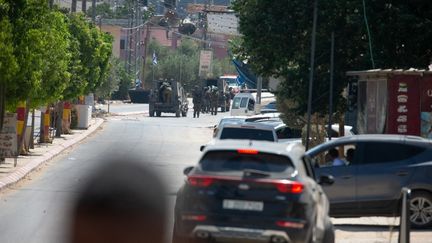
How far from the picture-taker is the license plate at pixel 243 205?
44.1 ft

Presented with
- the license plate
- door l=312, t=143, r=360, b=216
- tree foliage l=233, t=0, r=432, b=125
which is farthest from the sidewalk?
the license plate

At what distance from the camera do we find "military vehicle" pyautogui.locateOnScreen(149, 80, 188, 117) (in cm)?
7606

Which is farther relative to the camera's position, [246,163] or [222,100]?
[222,100]

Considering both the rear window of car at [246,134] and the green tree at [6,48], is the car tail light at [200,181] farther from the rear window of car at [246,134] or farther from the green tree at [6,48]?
the green tree at [6,48]

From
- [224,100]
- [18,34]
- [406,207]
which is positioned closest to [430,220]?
[406,207]

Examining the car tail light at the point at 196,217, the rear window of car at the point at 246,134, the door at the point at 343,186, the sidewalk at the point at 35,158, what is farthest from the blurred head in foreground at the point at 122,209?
the rear window of car at the point at 246,134

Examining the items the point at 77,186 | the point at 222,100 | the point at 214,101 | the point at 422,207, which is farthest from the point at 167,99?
the point at 422,207

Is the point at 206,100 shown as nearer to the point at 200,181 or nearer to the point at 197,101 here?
the point at 197,101

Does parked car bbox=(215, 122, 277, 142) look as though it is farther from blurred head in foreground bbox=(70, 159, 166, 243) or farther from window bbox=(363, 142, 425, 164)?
blurred head in foreground bbox=(70, 159, 166, 243)

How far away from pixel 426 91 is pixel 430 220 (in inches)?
220

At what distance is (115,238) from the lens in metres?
14.9

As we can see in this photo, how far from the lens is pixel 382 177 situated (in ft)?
62.5

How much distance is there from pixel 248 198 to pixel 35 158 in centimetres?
2136

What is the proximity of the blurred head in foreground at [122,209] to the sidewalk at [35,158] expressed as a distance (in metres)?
9.04
